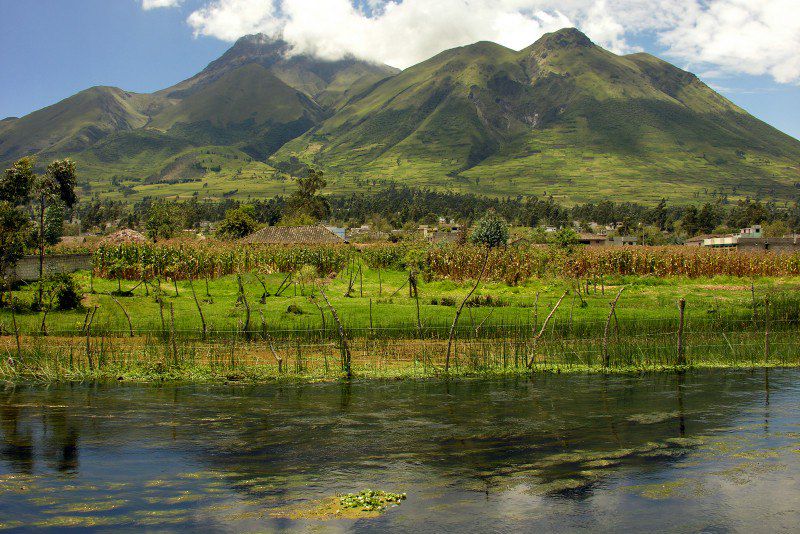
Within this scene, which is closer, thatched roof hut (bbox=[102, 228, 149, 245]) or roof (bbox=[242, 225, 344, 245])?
thatched roof hut (bbox=[102, 228, 149, 245])

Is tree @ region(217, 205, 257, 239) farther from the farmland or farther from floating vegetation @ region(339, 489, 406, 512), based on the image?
floating vegetation @ region(339, 489, 406, 512)

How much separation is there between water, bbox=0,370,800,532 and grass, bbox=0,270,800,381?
4.09ft

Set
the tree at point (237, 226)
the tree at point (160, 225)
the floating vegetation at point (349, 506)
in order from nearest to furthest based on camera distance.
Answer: the floating vegetation at point (349, 506)
the tree at point (237, 226)
the tree at point (160, 225)

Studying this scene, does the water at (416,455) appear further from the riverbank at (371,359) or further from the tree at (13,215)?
the tree at (13,215)

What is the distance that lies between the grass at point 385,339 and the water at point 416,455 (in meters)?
1.25

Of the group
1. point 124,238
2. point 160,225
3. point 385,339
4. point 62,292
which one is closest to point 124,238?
point 124,238

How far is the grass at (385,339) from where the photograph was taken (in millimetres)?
20597

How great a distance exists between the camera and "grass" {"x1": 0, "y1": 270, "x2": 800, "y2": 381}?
20597mm

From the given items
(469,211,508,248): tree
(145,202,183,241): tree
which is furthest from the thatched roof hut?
(469,211,508,248): tree

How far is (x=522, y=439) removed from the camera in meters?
14.7

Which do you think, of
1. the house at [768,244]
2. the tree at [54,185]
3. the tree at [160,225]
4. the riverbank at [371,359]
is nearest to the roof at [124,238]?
the tree at [54,185]

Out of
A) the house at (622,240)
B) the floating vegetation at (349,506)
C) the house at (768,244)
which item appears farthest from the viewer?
the house at (622,240)

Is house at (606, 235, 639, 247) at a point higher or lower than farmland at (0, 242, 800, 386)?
higher

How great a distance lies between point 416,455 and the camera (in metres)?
13.7
